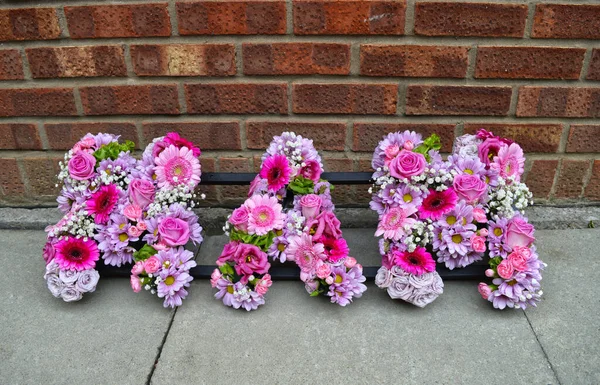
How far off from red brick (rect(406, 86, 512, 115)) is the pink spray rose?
927 mm

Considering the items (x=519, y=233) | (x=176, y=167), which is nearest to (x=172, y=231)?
(x=176, y=167)

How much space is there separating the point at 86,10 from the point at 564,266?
6.30 feet

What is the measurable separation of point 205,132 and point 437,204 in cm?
91

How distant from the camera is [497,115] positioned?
72.5 inches

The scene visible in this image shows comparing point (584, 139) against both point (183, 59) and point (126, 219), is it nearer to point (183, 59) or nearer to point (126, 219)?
point (183, 59)

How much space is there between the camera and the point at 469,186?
155 centimetres

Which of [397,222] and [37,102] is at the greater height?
[37,102]

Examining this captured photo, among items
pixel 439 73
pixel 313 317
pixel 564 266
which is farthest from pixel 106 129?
pixel 564 266

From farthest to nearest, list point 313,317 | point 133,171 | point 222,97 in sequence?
point 222,97
point 133,171
point 313,317

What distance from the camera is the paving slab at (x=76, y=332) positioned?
1.34m

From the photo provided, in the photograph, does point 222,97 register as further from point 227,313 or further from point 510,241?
point 510,241

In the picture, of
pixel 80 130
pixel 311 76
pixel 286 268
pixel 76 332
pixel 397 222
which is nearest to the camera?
pixel 76 332

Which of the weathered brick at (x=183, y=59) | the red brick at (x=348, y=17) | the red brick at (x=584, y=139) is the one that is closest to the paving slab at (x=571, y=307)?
the red brick at (x=584, y=139)

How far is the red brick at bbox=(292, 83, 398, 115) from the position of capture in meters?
1.81
